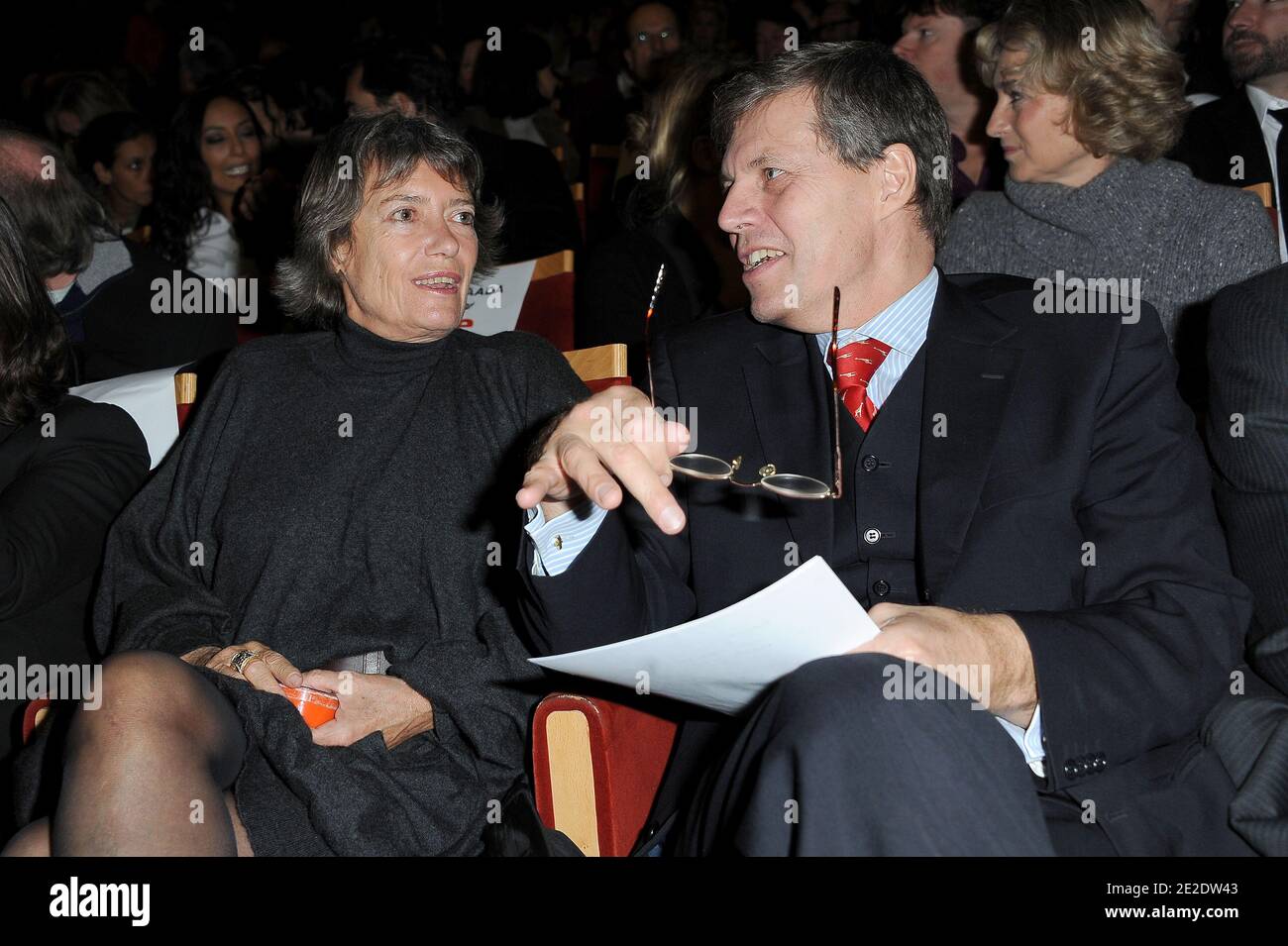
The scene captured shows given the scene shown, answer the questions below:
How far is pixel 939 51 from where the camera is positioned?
3.49m

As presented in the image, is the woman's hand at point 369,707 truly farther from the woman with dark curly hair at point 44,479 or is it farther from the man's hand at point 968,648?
the man's hand at point 968,648

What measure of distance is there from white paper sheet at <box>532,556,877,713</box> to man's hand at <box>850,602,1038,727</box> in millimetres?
56

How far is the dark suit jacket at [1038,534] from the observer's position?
1456 mm

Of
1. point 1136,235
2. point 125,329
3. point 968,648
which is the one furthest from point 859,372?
point 125,329

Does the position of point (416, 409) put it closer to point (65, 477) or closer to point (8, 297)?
point (65, 477)

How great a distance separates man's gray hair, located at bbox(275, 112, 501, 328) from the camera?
232cm

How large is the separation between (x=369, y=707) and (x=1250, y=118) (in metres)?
2.66

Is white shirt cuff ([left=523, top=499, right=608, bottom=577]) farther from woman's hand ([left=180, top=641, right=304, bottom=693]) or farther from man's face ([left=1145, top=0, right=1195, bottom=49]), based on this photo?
man's face ([left=1145, top=0, right=1195, bottom=49])

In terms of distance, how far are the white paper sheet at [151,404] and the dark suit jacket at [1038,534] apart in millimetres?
1091

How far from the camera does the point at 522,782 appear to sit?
1863 mm

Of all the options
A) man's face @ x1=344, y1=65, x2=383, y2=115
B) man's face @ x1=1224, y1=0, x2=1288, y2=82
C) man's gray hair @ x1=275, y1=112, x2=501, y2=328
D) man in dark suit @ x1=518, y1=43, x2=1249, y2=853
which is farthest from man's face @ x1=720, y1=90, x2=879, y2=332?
man's face @ x1=344, y1=65, x2=383, y2=115

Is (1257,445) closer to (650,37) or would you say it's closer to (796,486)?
(796,486)
